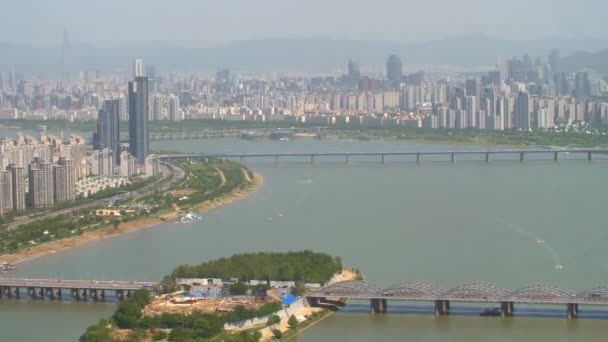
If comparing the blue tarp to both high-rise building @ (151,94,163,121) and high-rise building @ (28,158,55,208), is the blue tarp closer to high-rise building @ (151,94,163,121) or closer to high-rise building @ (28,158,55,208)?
high-rise building @ (28,158,55,208)

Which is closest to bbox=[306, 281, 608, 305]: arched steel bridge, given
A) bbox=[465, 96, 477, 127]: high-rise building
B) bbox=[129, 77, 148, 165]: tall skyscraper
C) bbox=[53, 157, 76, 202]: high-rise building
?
bbox=[53, 157, 76, 202]: high-rise building

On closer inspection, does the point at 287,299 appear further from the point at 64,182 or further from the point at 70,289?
the point at 64,182

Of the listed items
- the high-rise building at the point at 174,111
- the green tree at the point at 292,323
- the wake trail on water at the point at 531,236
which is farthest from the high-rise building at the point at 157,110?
the green tree at the point at 292,323

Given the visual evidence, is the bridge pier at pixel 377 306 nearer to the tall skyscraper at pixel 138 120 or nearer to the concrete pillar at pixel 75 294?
the concrete pillar at pixel 75 294

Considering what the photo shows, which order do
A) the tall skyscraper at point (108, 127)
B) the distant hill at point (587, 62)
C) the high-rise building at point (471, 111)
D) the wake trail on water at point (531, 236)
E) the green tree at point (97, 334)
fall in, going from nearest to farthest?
the green tree at point (97, 334) → the wake trail on water at point (531, 236) → the tall skyscraper at point (108, 127) → the high-rise building at point (471, 111) → the distant hill at point (587, 62)

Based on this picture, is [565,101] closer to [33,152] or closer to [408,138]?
[408,138]

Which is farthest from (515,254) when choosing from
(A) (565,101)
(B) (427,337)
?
(A) (565,101)
